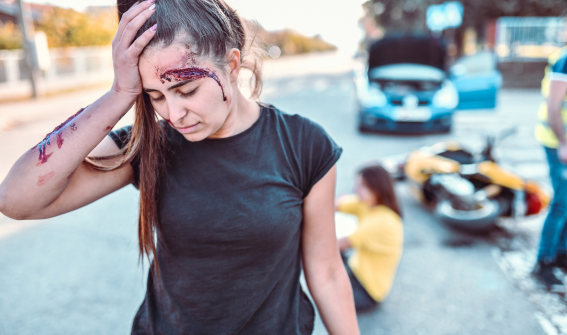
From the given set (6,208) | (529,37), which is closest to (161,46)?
(6,208)

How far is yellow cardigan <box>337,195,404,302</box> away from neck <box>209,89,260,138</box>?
1.98 meters

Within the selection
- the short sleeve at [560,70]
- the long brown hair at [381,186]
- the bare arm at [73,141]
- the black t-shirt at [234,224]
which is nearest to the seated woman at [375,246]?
the long brown hair at [381,186]

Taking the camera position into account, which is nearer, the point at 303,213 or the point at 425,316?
the point at 303,213

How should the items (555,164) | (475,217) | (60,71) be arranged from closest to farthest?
(555,164), (475,217), (60,71)

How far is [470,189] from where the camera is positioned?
4.14 meters

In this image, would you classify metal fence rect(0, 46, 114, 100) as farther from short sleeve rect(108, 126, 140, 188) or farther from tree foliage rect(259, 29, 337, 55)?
tree foliage rect(259, 29, 337, 55)

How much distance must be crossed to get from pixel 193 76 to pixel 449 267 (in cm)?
321

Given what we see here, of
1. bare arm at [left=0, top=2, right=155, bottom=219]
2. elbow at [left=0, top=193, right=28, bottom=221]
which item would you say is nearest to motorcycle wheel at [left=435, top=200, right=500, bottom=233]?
bare arm at [left=0, top=2, right=155, bottom=219]

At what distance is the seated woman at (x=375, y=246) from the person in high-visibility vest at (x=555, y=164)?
1188 mm

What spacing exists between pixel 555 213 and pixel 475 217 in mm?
760

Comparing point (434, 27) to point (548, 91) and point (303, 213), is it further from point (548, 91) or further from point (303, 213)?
point (303, 213)

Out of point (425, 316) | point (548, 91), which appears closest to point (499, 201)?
point (548, 91)

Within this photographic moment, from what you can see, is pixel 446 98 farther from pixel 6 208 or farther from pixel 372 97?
pixel 6 208

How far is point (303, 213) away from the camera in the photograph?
138 centimetres
